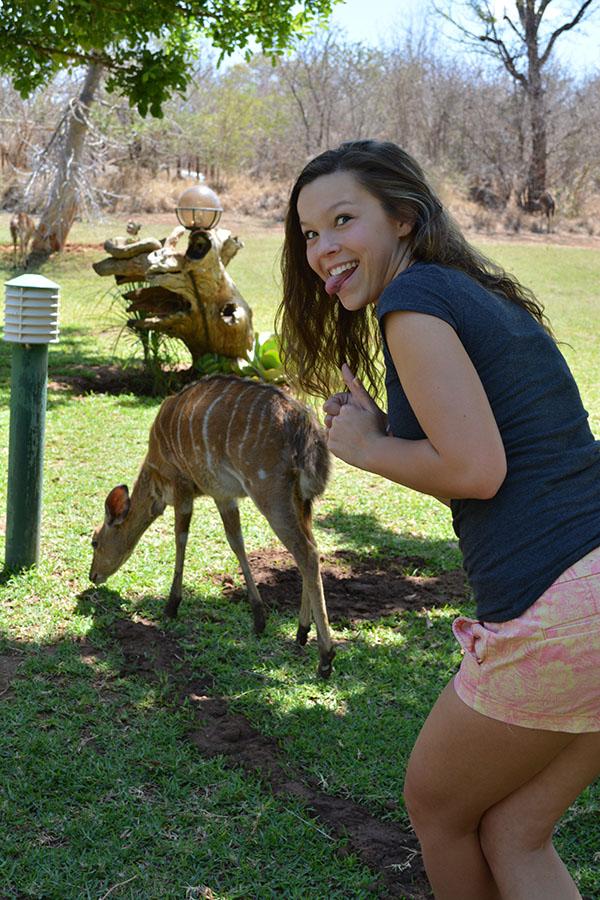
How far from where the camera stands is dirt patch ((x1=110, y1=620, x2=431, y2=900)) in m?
3.05

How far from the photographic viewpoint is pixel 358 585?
541 cm

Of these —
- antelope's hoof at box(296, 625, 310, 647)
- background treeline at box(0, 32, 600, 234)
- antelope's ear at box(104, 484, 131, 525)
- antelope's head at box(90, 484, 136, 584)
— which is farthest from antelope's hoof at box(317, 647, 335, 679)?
background treeline at box(0, 32, 600, 234)

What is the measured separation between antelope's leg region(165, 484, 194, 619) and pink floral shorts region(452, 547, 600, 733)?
3.19m

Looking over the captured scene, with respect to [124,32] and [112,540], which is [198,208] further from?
[112,540]

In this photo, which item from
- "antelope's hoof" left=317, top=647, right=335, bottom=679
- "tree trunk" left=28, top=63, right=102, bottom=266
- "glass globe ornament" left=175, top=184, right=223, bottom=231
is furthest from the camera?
"tree trunk" left=28, top=63, right=102, bottom=266

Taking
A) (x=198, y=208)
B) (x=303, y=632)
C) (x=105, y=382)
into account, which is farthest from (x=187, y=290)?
(x=303, y=632)

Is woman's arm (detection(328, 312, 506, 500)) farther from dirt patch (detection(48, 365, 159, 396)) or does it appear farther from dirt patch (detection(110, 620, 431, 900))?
dirt patch (detection(48, 365, 159, 396))

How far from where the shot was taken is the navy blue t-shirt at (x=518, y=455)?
177cm

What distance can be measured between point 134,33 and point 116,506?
3.51 meters

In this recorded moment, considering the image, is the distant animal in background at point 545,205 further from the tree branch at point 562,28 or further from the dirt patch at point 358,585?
the dirt patch at point 358,585

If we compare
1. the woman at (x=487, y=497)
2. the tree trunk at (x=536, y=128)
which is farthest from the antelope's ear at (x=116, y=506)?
the tree trunk at (x=536, y=128)

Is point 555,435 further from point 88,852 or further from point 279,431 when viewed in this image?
point 279,431

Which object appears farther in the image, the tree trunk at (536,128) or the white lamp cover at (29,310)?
the tree trunk at (536,128)

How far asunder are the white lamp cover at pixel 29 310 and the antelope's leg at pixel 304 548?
136cm
